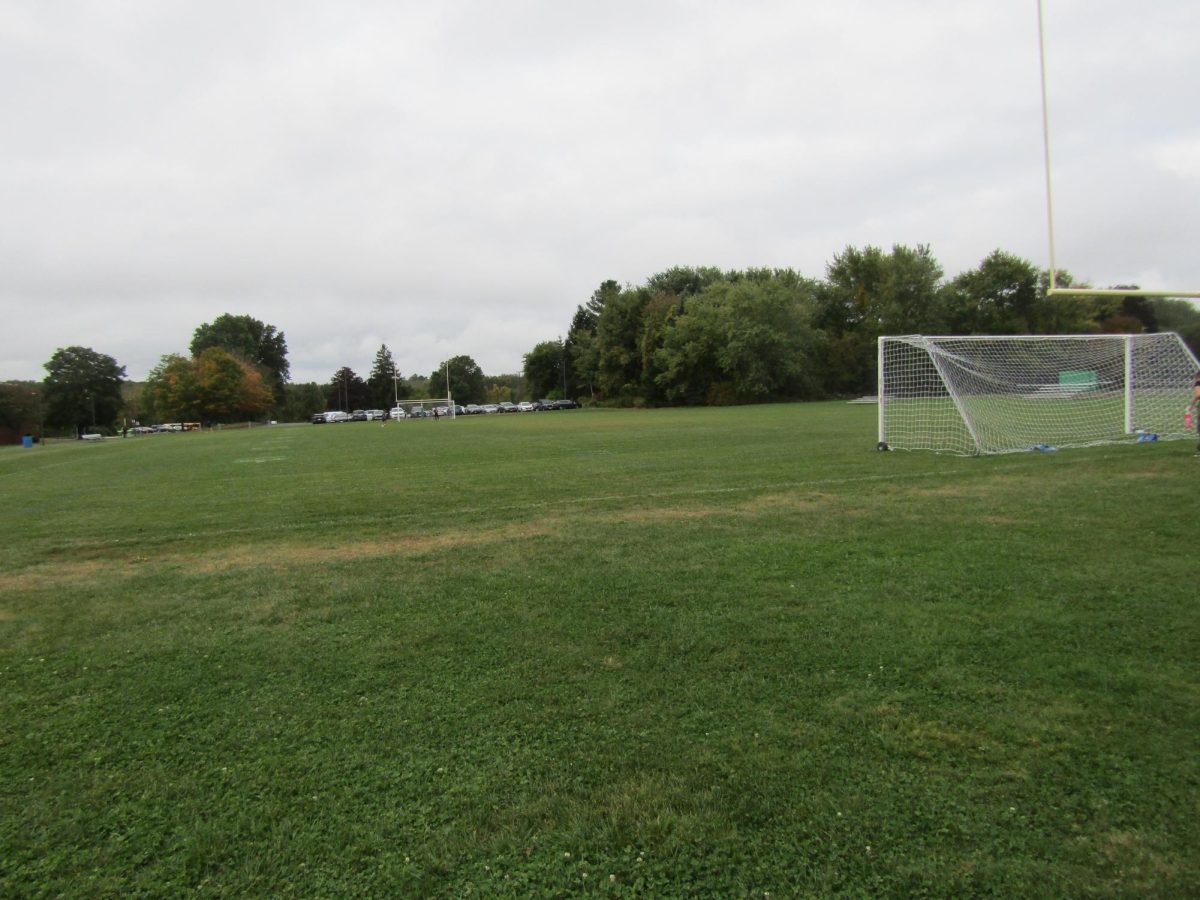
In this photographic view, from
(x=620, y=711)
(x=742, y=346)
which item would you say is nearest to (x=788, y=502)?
(x=620, y=711)

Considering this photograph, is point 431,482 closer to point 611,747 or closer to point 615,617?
point 615,617

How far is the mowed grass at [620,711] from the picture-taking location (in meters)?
2.43

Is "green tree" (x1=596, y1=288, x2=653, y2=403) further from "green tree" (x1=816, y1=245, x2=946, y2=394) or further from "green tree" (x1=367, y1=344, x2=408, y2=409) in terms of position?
"green tree" (x1=367, y1=344, x2=408, y2=409)

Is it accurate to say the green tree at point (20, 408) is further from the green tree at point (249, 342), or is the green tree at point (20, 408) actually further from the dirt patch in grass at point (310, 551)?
the dirt patch in grass at point (310, 551)

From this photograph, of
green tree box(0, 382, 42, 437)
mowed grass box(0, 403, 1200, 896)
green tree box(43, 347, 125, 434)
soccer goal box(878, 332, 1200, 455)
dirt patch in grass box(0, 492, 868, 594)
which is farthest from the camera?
green tree box(43, 347, 125, 434)

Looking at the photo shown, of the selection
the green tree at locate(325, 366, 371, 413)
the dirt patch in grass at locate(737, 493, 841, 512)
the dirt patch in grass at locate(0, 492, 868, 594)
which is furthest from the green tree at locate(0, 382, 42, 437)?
the dirt patch in grass at locate(737, 493, 841, 512)

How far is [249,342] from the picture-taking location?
102 m

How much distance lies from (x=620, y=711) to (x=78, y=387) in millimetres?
100517

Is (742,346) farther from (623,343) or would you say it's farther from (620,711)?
(620,711)

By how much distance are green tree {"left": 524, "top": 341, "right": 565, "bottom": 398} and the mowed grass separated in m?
94.9

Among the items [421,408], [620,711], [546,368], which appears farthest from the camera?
[546,368]

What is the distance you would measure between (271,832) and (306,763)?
0.46m

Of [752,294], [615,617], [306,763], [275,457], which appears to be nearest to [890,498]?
[615,617]

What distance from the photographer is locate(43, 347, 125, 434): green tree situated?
269ft
